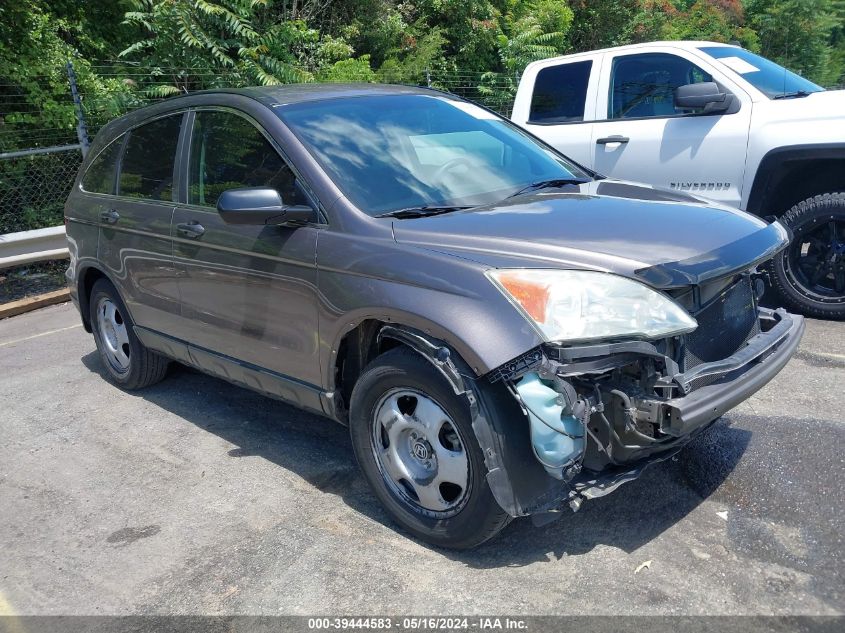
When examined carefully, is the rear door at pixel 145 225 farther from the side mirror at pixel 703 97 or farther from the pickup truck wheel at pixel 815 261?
the pickup truck wheel at pixel 815 261

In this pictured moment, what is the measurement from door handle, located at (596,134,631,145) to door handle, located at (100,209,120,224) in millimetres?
3970

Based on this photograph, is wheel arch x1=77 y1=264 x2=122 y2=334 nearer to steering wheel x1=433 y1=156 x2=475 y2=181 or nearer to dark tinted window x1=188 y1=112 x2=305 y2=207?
dark tinted window x1=188 y1=112 x2=305 y2=207

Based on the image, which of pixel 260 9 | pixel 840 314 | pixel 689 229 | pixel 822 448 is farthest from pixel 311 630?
pixel 260 9

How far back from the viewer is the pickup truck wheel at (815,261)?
18.5 feet

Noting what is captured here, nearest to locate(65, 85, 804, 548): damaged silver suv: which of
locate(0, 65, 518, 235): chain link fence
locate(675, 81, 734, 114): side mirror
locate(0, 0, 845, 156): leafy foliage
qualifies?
locate(675, 81, 734, 114): side mirror

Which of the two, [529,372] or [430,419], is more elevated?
[529,372]

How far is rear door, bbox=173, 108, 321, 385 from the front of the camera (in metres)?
3.71

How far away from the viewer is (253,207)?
353 cm

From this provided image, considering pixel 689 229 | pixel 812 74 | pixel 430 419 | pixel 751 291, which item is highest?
pixel 689 229

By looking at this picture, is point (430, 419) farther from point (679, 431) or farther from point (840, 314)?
point (840, 314)

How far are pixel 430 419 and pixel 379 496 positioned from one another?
56 centimetres

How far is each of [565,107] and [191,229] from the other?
4106 millimetres

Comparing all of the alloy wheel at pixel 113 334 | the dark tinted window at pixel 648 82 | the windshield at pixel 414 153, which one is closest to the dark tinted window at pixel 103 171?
the alloy wheel at pixel 113 334

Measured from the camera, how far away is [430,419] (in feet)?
10.5
